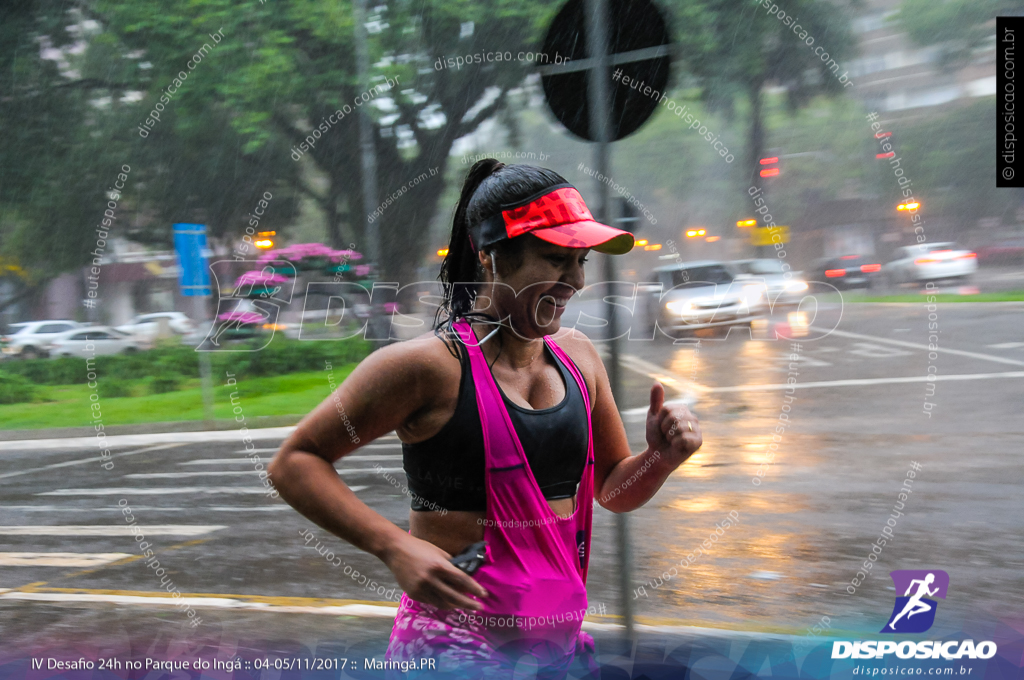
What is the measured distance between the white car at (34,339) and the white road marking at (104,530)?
9.80m

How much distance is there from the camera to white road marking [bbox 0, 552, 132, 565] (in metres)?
5.81

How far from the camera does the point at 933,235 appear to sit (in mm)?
16875

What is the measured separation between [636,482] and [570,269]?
51 centimetres

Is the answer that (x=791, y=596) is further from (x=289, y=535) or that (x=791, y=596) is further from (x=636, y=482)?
(x=289, y=535)

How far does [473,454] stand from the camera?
4.66ft

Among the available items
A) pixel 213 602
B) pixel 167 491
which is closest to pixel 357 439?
pixel 213 602

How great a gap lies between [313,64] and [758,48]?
221 inches

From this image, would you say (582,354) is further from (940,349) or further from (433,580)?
(940,349)

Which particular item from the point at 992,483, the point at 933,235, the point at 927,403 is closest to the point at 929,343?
the point at 927,403

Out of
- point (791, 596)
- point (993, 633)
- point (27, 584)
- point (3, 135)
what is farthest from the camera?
point (3, 135)

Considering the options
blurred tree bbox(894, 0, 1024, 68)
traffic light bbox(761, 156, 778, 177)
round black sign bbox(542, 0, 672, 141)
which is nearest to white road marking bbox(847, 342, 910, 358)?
traffic light bbox(761, 156, 778, 177)

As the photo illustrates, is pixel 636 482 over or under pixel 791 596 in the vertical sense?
over

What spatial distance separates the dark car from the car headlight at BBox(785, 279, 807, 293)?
542 millimetres

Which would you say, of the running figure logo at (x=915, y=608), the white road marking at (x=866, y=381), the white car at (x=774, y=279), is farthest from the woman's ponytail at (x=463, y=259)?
the white road marking at (x=866, y=381)
